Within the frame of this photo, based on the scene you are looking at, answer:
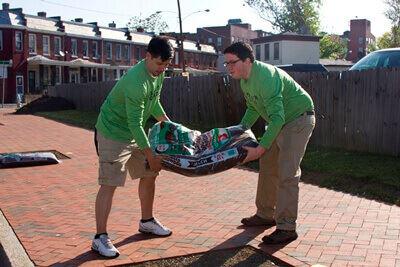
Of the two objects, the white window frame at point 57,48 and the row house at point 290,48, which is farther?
the white window frame at point 57,48

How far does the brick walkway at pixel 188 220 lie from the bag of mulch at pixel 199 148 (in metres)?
0.77

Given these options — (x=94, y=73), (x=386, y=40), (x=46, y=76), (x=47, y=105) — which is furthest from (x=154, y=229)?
(x=386, y=40)

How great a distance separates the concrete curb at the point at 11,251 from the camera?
477cm

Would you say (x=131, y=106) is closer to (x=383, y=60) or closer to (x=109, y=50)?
(x=383, y=60)

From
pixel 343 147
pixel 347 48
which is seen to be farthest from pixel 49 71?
pixel 347 48

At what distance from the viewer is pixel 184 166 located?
4.67 m

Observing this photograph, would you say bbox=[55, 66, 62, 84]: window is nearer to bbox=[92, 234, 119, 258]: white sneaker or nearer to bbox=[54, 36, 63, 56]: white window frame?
bbox=[54, 36, 63, 56]: white window frame

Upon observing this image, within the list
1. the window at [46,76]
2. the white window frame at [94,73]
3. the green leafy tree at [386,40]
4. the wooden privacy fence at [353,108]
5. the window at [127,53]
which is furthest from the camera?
the green leafy tree at [386,40]

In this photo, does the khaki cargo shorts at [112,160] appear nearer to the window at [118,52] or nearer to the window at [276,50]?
the window at [276,50]

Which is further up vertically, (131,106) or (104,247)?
(131,106)

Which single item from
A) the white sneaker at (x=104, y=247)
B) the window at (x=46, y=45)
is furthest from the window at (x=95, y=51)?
the white sneaker at (x=104, y=247)

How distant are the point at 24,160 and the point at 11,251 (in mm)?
5446

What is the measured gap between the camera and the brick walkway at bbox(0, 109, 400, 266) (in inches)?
190

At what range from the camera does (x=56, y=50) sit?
5094 cm
